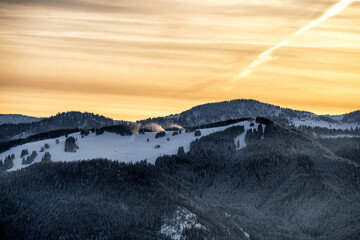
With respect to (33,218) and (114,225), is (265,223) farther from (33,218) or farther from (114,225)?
(33,218)

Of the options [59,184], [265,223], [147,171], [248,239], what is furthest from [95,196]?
[265,223]

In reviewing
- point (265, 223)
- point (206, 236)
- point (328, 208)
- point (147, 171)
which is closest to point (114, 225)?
point (206, 236)

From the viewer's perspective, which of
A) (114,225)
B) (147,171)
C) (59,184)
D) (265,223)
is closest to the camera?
(114,225)

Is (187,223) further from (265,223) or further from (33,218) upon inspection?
(265,223)

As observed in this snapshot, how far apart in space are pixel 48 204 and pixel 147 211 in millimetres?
24539

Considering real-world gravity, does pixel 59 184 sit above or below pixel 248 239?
above

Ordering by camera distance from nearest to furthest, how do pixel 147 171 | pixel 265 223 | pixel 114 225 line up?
pixel 114 225 < pixel 147 171 < pixel 265 223

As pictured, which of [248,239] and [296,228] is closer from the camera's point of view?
[248,239]

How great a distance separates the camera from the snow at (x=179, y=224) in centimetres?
13975

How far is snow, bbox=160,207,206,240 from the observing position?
13975 cm

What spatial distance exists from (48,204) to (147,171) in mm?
37527

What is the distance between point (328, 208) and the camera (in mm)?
192875

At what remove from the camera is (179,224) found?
144 metres

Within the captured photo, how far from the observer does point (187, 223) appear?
14412 cm
